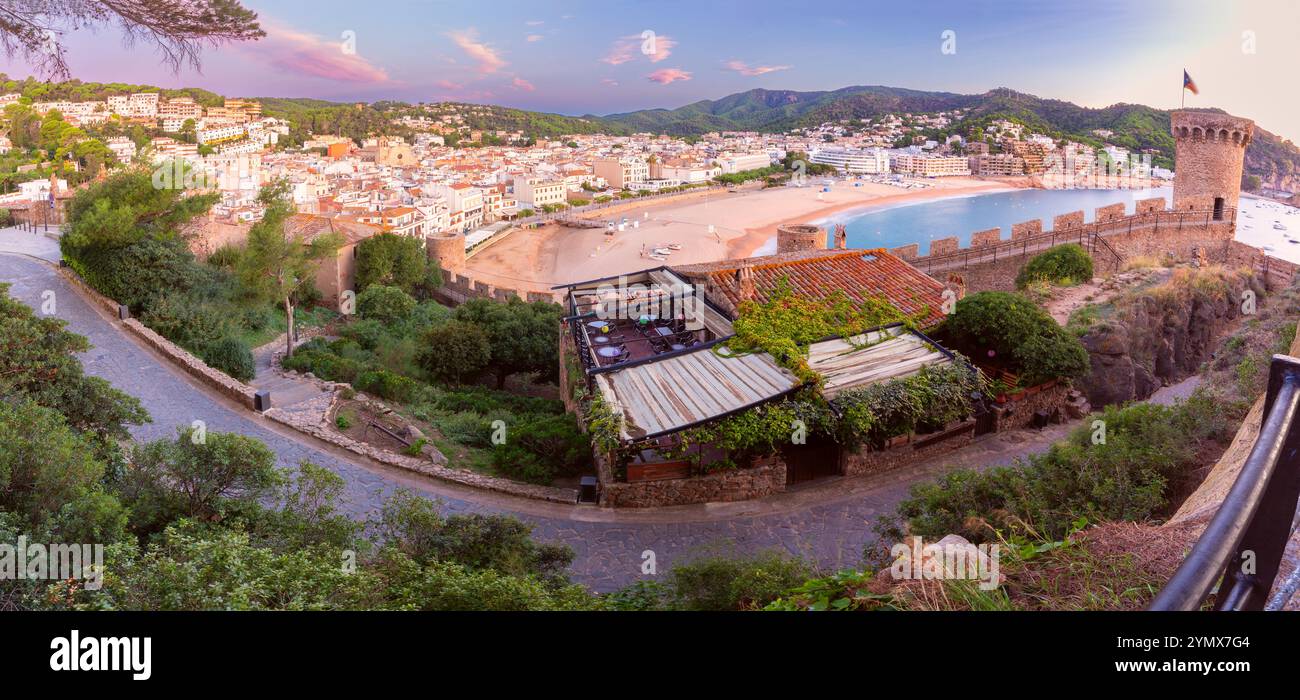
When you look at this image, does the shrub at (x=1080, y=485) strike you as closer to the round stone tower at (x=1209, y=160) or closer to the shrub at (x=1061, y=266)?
the shrub at (x=1061, y=266)

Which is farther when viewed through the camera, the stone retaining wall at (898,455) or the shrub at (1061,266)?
the shrub at (1061,266)

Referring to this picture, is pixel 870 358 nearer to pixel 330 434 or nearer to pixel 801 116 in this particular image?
pixel 330 434

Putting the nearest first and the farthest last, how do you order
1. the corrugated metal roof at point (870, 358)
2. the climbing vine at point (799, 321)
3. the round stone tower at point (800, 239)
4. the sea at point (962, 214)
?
the corrugated metal roof at point (870, 358)
the climbing vine at point (799, 321)
the round stone tower at point (800, 239)
the sea at point (962, 214)

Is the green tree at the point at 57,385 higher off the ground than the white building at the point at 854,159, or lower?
lower

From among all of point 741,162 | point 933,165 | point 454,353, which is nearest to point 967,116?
point 933,165

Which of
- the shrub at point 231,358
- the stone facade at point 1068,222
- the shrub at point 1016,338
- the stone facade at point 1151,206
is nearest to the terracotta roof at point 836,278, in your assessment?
the shrub at point 1016,338
